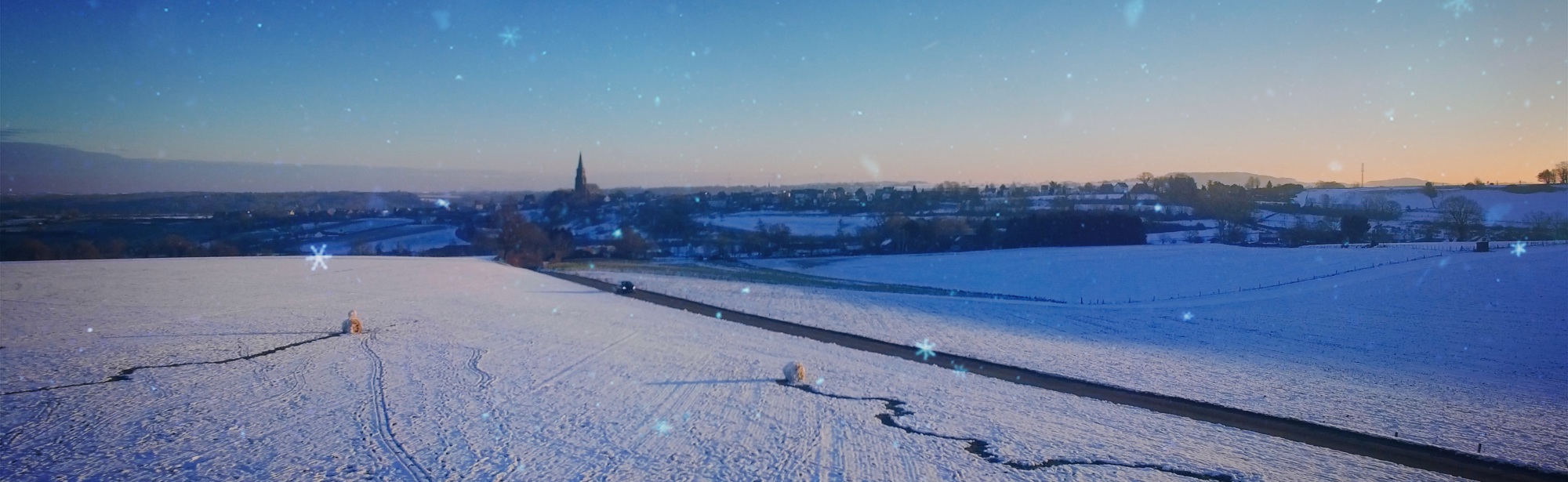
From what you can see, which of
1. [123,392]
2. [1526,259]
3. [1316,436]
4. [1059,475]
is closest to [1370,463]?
[1316,436]

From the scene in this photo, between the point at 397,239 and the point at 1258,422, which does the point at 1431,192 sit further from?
the point at 397,239

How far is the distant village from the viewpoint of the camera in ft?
137

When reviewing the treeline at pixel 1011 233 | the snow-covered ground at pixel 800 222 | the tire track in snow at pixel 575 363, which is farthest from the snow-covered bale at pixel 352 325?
the snow-covered ground at pixel 800 222

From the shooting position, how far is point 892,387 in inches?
619

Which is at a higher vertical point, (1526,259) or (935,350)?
(1526,259)

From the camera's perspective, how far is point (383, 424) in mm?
11172

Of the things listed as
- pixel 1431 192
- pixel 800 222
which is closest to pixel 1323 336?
pixel 800 222

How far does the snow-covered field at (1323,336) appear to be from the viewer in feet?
49.8

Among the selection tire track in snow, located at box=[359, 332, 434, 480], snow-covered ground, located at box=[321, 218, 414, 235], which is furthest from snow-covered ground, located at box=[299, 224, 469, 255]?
tire track in snow, located at box=[359, 332, 434, 480]

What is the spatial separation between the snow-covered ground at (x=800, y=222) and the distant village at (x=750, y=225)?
0.57 meters

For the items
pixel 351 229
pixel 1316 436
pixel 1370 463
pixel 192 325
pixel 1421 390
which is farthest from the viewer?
pixel 351 229

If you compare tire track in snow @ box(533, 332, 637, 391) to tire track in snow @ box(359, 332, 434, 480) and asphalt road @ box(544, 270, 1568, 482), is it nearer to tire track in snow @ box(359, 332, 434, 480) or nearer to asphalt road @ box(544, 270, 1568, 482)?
tire track in snow @ box(359, 332, 434, 480)

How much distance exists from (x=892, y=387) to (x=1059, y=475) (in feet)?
19.1

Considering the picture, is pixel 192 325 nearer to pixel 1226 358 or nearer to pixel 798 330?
pixel 798 330
